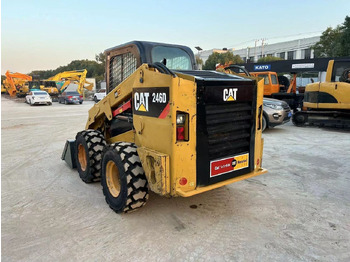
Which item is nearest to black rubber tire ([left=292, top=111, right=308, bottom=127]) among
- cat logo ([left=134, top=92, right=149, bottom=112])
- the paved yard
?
the paved yard

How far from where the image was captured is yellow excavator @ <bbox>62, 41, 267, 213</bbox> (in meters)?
3.08

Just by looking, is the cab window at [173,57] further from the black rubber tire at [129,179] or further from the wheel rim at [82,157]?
the wheel rim at [82,157]

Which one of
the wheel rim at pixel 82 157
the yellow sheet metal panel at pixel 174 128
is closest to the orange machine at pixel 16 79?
the wheel rim at pixel 82 157

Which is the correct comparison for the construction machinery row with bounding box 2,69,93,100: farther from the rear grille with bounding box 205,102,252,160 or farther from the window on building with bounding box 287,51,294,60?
the window on building with bounding box 287,51,294,60

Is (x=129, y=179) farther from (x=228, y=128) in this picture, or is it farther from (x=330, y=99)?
(x=330, y=99)

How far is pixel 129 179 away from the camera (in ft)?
11.0

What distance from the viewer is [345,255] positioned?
2.77 meters

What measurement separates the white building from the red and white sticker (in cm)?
5565

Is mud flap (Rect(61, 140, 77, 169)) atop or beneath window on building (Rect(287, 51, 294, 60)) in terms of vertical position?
beneath

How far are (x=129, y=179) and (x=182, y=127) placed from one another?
35.7 inches

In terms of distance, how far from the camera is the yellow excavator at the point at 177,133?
308 cm

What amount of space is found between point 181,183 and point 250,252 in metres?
0.97

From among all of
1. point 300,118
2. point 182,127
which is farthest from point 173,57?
point 300,118

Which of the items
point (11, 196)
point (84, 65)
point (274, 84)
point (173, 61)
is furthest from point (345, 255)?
point (84, 65)
